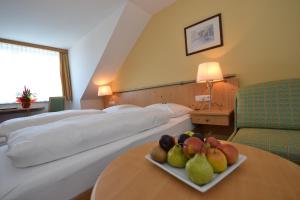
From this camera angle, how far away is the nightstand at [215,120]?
1.66 meters

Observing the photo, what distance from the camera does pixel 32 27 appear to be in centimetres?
279

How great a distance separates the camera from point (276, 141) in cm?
106

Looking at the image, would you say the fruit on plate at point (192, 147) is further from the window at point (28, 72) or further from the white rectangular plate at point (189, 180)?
the window at point (28, 72)

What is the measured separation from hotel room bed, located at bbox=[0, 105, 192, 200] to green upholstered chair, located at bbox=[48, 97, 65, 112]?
250 cm

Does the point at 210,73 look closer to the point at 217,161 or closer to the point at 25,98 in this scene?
the point at 217,161

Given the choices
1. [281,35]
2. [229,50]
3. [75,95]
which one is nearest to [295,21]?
[281,35]

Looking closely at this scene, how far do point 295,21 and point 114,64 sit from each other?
283 centimetres

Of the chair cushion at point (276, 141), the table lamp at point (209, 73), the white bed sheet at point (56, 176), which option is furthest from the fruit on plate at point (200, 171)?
the table lamp at point (209, 73)

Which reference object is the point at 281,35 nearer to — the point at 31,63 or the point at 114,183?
the point at 114,183

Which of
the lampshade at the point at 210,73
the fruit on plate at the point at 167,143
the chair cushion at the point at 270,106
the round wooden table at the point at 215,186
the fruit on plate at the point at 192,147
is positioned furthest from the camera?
the lampshade at the point at 210,73

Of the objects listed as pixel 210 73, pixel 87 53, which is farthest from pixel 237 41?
pixel 87 53

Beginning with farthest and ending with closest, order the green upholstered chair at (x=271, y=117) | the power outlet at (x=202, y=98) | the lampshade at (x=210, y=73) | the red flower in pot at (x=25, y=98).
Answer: the red flower in pot at (x=25, y=98) → the power outlet at (x=202, y=98) → the lampshade at (x=210, y=73) → the green upholstered chair at (x=271, y=117)

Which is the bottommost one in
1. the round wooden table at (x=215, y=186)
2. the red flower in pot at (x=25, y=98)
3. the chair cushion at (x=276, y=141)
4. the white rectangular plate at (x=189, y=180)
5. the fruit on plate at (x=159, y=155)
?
the chair cushion at (x=276, y=141)

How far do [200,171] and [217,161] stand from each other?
0.09 m
